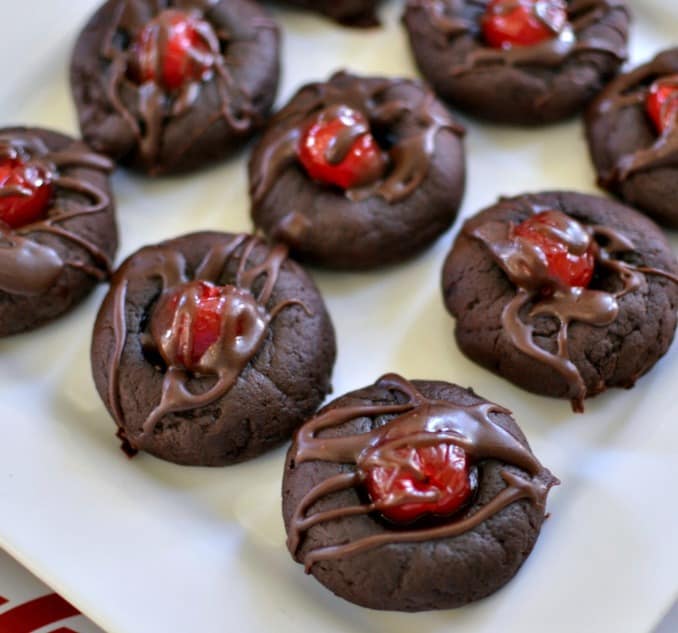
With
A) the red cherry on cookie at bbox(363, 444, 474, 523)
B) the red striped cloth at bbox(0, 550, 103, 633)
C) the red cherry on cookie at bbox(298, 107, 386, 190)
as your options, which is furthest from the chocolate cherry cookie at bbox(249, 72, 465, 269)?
the red striped cloth at bbox(0, 550, 103, 633)

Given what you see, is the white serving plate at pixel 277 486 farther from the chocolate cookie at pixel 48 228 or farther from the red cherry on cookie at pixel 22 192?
the red cherry on cookie at pixel 22 192

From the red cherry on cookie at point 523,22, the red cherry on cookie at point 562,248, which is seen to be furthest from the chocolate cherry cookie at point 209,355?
the red cherry on cookie at point 523,22

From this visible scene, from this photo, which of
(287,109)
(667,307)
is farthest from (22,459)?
(667,307)

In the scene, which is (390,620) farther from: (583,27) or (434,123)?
(583,27)

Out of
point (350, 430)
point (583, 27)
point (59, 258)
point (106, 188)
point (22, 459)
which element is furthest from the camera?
point (583, 27)

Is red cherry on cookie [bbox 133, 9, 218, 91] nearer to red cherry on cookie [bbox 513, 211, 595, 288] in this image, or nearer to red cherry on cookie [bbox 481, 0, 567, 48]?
red cherry on cookie [bbox 481, 0, 567, 48]

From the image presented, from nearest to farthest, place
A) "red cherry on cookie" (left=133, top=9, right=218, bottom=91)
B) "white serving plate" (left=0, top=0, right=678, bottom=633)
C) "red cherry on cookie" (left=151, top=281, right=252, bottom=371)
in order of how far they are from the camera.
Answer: "white serving plate" (left=0, top=0, right=678, bottom=633)
"red cherry on cookie" (left=151, top=281, right=252, bottom=371)
"red cherry on cookie" (left=133, top=9, right=218, bottom=91)
